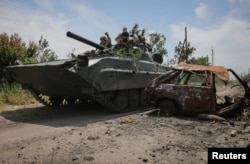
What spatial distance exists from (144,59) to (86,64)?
4088mm

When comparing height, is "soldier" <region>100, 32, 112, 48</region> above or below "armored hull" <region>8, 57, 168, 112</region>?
above

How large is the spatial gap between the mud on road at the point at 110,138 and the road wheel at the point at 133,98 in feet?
6.03

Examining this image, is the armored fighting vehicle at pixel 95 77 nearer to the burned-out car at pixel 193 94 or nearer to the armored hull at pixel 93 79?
the armored hull at pixel 93 79

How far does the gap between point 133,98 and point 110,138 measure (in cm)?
539

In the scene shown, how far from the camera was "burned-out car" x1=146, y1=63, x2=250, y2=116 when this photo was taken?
352 inches

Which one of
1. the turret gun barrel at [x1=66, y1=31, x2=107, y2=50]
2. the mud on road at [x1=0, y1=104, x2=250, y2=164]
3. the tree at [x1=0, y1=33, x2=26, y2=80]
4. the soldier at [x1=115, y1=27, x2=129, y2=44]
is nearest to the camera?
the mud on road at [x1=0, y1=104, x2=250, y2=164]

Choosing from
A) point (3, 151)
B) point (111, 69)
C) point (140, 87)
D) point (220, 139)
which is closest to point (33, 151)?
point (3, 151)

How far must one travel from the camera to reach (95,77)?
9.75m

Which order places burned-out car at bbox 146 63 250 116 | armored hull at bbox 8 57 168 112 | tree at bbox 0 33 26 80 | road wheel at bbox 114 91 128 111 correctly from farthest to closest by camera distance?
tree at bbox 0 33 26 80
road wheel at bbox 114 91 128 111
armored hull at bbox 8 57 168 112
burned-out car at bbox 146 63 250 116

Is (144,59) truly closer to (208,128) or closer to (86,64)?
(86,64)

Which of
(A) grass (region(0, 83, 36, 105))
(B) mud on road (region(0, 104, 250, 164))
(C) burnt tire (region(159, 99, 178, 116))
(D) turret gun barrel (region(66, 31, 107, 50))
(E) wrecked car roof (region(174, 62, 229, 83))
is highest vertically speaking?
(D) turret gun barrel (region(66, 31, 107, 50))

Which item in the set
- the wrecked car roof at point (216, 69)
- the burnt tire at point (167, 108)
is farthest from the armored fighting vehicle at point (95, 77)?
the wrecked car roof at point (216, 69)

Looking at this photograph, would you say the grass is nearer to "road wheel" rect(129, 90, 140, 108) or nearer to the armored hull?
the armored hull

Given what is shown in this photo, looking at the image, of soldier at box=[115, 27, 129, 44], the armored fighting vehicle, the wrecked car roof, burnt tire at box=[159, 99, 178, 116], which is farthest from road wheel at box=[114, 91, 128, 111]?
the wrecked car roof
